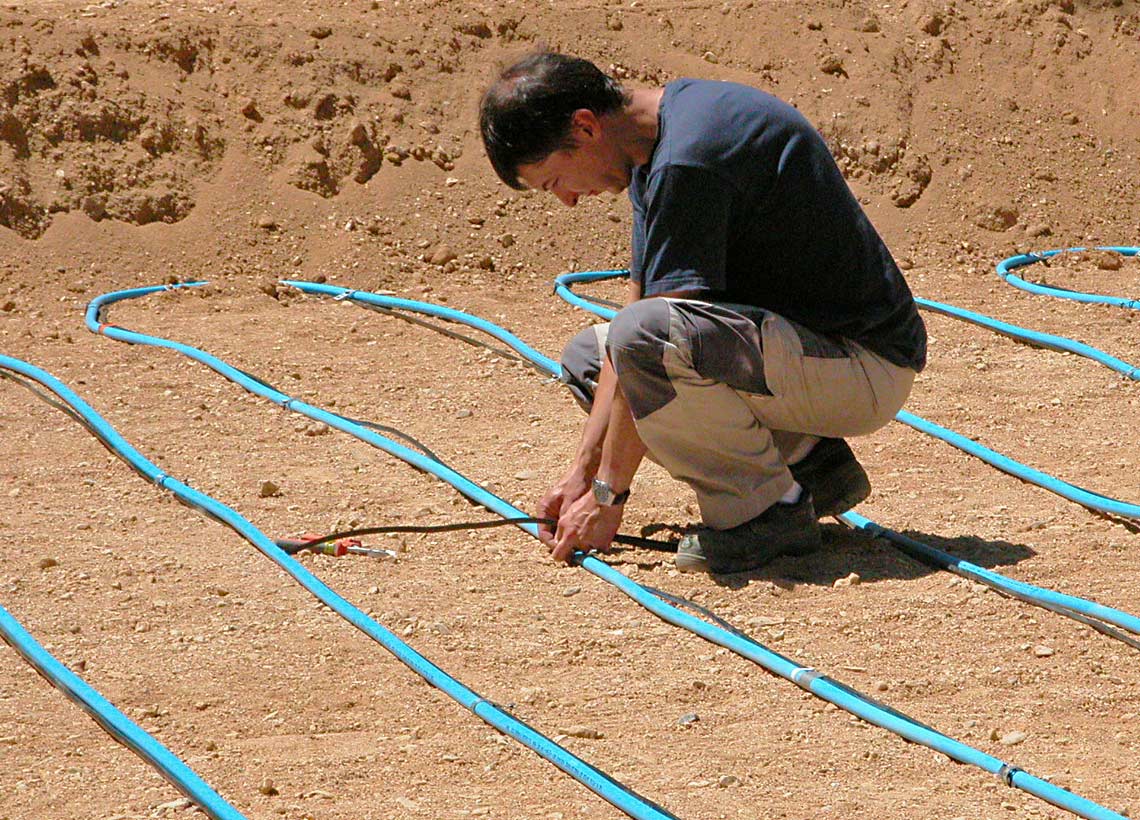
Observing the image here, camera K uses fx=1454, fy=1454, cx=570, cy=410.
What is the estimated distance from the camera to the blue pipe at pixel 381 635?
7.72 ft

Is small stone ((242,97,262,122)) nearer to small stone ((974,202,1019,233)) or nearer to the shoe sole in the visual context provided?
small stone ((974,202,1019,233))

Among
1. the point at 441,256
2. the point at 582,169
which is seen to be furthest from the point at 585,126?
the point at 441,256

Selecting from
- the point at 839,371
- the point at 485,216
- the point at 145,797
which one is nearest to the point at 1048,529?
the point at 839,371

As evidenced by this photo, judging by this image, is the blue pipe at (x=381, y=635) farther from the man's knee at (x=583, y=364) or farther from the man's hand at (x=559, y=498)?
the man's knee at (x=583, y=364)

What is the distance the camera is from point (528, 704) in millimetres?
2734

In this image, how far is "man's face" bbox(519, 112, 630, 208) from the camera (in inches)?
117

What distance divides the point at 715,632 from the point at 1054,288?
3842 millimetres

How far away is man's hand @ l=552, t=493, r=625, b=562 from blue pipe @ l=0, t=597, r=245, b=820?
43.0 inches

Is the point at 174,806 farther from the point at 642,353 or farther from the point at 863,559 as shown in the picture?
the point at 863,559

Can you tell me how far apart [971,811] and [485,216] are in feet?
15.6

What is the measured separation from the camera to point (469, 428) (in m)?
4.50

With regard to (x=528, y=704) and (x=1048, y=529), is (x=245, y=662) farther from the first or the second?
(x=1048, y=529)

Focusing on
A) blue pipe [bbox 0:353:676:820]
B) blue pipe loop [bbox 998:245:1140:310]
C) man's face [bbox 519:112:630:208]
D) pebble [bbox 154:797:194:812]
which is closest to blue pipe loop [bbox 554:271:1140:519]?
blue pipe loop [bbox 998:245:1140:310]

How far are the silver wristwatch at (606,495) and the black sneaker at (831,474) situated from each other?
0.45 meters
